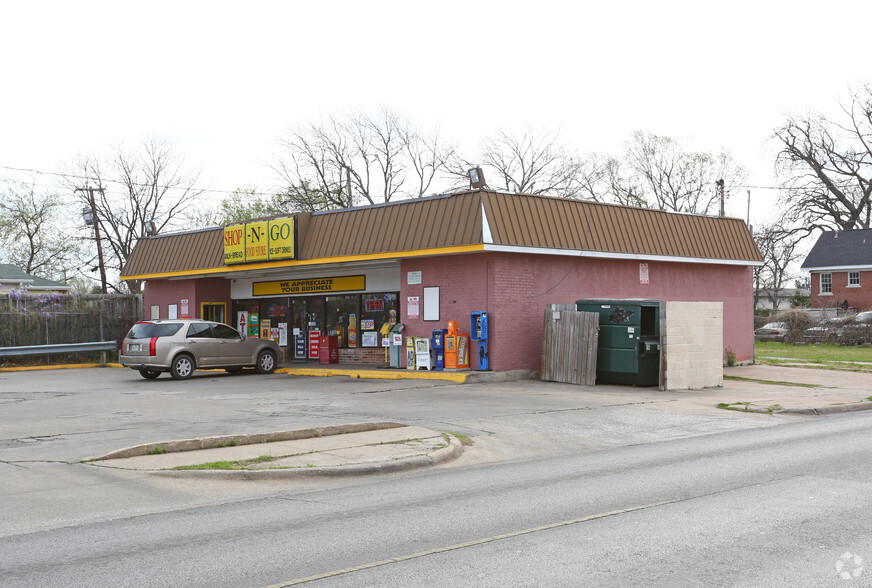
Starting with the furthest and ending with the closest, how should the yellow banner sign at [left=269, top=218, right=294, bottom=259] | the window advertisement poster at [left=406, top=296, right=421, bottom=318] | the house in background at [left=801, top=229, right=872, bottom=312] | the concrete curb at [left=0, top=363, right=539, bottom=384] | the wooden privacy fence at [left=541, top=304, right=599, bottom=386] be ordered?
1. the house in background at [left=801, top=229, right=872, bottom=312]
2. the yellow banner sign at [left=269, top=218, right=294, bottom=259]
3. the window advertisement poster at [left=406, top=296, right=421, bottom=318]
4. the concrete curb at [left=0, top=363, right=539, bottom=384]
5. the wooden privacy fence at [left=541, top=304, right=599, bottom=386]

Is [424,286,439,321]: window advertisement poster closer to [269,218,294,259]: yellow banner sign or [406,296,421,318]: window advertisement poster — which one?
[406,296,421,318]: window advertisement poster

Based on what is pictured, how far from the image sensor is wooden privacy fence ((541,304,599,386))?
19.9 metres

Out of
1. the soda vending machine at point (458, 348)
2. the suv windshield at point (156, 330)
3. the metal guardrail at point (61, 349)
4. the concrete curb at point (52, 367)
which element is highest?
the suv windshield at point (156, 330)

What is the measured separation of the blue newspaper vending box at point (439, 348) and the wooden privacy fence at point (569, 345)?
260cm

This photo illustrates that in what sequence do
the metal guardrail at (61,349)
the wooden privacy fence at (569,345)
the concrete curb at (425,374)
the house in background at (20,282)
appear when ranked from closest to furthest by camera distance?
the wooden privacy fence at (569,345)
the concrete curb at (425,374)
the metal guardrail at (61,349)
the house in background at (20,282)

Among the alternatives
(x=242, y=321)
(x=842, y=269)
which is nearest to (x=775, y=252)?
(x=842, y=269)

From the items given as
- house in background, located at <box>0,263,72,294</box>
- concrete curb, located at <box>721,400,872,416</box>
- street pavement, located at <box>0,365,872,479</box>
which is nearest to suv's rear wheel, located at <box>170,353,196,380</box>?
street pavement, located at <box>0,365,872,479</box>

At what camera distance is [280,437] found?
11.6 meters

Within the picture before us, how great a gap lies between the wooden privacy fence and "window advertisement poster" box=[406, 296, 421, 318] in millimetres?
3634

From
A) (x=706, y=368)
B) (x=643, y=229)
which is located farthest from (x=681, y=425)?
Answer: (x=643, y=229)

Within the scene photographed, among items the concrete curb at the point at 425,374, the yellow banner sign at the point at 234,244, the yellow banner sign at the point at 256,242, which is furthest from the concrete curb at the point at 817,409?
the yellow banner sign at the point at 234,244

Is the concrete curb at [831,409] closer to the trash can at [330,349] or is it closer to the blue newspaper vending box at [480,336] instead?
the blue newspaper vending box at [480,336]

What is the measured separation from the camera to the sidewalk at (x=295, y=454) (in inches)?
372

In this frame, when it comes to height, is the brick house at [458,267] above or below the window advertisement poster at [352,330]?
above
